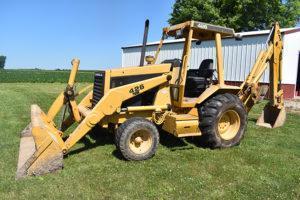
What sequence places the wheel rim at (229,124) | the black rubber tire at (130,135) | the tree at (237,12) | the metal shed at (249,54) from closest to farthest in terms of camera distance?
the black rubber tire at (130,135) → the wheel rim at (229,124) → the metal shed at (249,54) → the tree at (237,12)

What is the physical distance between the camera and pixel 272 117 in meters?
11.4

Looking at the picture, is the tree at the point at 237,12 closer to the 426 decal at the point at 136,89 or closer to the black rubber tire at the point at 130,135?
the 426 decal at the point at 136,89

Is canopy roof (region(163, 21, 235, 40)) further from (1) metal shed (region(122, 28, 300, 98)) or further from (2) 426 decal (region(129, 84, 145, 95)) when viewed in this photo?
(1) metal shed (region(122, 28, 300, 98))

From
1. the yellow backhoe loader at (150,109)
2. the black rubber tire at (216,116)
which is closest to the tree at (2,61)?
the yellow backhoe loader at (150,109)

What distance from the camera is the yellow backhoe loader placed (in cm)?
731

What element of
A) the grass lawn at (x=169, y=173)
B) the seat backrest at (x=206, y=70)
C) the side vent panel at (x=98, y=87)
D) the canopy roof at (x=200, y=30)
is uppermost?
the canopy roof at (x=200, y=30)

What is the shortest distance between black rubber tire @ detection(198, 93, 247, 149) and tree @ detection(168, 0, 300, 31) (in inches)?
1062

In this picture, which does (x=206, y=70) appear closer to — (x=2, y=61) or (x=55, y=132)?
(x=55, y=132)

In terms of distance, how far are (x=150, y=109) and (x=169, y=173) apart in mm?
1689

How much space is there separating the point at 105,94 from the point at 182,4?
31.3 meters

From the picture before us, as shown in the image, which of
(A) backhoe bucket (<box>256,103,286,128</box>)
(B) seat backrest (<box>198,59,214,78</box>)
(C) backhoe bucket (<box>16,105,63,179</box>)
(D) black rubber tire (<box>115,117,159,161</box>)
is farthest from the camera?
(A) backhoe bucket (<box>256,103,286,128</box>)

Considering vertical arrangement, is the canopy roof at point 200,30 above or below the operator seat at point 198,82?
above

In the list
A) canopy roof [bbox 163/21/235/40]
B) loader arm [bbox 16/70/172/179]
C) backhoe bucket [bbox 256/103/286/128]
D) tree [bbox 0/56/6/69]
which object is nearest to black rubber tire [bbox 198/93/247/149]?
loader arm [bbox 16/70/172/179]

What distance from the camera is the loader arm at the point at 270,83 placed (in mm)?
9844
